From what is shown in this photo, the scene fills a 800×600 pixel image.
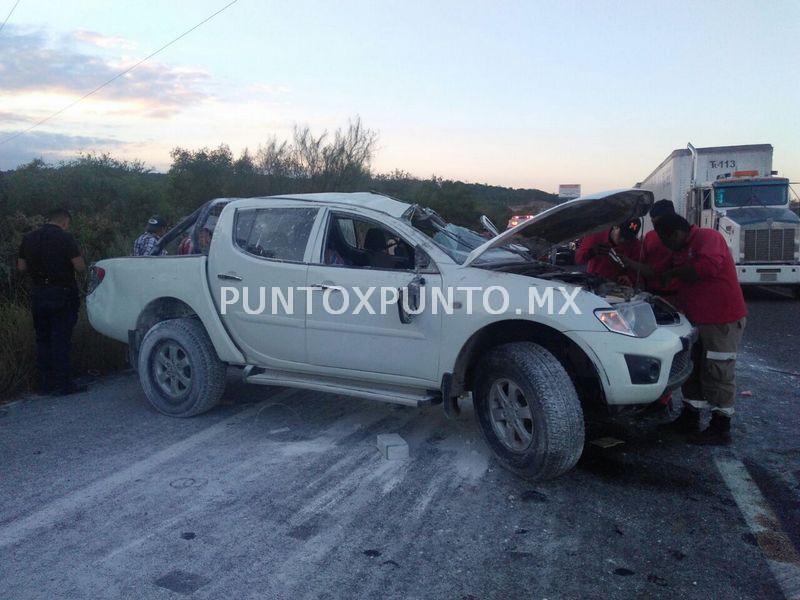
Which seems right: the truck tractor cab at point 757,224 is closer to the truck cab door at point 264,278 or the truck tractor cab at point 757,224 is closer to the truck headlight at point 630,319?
the truck headlight at point 630,319

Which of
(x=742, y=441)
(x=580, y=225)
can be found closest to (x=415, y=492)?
(x=580, y=225)

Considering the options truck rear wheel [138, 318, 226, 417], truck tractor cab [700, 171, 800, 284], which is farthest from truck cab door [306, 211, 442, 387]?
truck tractor cab [700, 171, 800, 284]

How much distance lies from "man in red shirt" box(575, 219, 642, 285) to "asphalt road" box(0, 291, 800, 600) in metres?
1.31

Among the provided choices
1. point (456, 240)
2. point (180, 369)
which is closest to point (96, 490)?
point (180, 369)

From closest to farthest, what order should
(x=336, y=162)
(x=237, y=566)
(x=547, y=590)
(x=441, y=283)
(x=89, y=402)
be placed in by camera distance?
(x=547, y=590)
(x=237, y=566)
(x=441, y=283)
(x=89, y=402)
(x=336, y=162)

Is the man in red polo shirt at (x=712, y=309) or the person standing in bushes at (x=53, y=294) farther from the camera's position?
the person standing in bushes at (x=53, y=294)

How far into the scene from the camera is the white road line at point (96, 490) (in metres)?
3.93

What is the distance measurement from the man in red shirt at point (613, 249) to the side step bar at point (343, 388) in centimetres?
206

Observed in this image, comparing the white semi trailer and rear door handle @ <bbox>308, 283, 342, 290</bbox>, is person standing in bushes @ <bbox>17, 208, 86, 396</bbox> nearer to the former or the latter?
rear door handle @ <bbox>308, 283, 342, 290</bbox>

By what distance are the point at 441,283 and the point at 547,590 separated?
2.21 metres

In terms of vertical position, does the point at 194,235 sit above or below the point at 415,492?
above

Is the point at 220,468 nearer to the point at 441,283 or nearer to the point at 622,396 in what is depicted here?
the point at 441,283

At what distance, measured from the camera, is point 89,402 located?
6.57 meters

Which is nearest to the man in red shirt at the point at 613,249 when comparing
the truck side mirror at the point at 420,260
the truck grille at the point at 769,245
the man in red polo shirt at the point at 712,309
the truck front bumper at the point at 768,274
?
the man in red polo shirt at the point at 712,309
